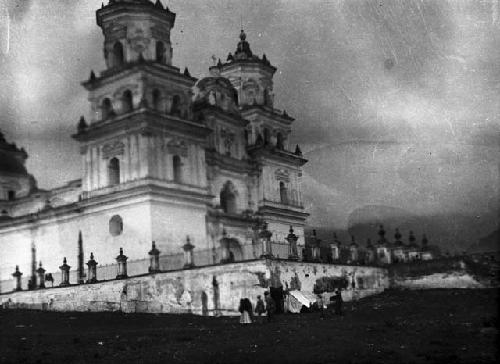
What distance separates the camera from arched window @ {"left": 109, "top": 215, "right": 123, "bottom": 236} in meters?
33.4

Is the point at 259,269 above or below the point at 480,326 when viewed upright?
above

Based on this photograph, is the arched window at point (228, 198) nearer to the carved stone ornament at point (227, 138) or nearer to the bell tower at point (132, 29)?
the carved stone ornament at point (227, 138)

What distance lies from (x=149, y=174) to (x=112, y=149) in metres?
2.95

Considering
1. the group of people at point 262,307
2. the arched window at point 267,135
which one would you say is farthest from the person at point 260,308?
the arched window at point 267,135

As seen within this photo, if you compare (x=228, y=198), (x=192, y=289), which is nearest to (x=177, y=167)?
(x=228, y=198)

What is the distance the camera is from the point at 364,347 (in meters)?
14.4

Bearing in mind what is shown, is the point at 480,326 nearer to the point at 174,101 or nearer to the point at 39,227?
the point at 174,101

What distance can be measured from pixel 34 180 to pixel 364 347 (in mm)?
37888

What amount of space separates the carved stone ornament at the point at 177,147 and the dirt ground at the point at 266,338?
11933mm

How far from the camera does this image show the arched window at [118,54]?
116 feet

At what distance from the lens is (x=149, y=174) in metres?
32.6

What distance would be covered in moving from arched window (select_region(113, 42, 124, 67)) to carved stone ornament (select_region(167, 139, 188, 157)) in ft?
16.5

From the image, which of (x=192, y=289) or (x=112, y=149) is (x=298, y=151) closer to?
(x=112, y=149)

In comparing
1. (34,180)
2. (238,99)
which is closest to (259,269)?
(238,99)
